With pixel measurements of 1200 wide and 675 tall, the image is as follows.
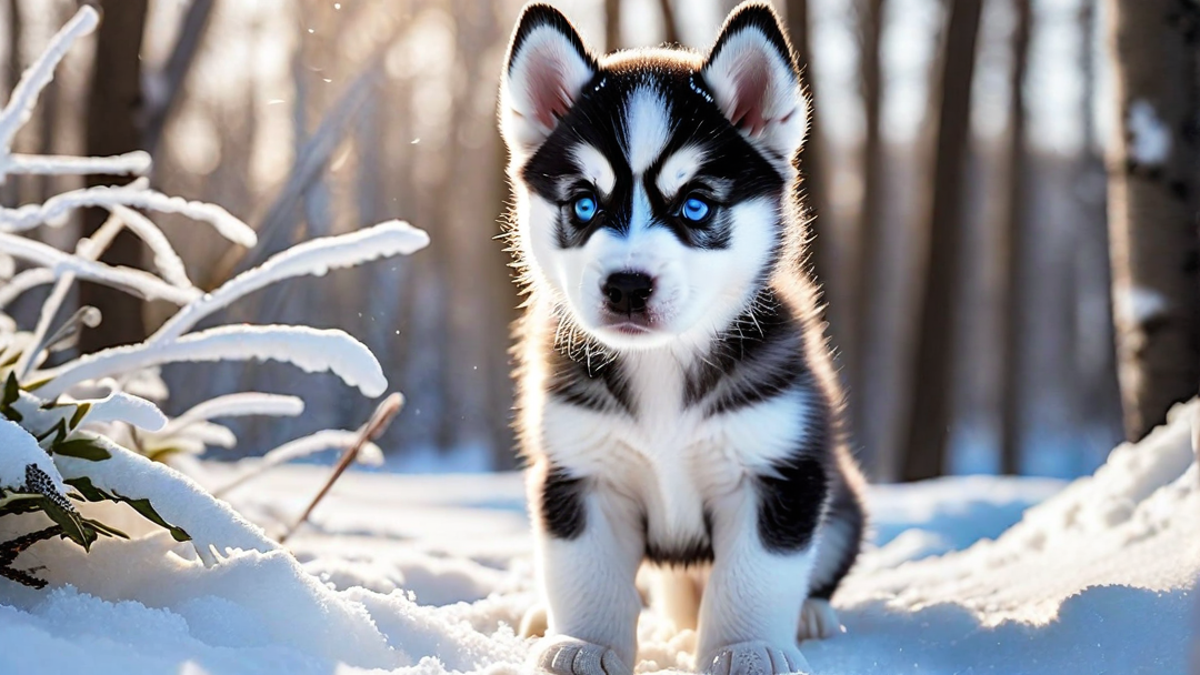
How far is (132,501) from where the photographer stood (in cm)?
179

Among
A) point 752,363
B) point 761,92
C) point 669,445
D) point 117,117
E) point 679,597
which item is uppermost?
point 761,92

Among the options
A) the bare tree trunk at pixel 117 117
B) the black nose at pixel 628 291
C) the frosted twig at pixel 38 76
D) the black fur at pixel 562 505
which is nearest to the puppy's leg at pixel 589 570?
the black fur at pixel 562 505

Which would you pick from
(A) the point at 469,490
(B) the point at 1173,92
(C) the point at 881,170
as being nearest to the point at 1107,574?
(B) the point at 1173,92

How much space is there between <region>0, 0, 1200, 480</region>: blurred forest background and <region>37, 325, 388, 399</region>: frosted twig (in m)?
1.14

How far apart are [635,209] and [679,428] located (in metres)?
0.47

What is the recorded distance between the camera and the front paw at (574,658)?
213 centimetres

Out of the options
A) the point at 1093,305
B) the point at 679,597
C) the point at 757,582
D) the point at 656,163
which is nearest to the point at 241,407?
the point at 679,597

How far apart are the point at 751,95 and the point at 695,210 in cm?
38

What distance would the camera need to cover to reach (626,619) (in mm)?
2350

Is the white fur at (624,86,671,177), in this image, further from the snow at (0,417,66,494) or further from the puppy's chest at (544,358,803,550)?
the snow at (0,417,66,494)

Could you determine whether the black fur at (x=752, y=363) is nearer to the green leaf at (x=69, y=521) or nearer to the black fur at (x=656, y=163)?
the black fur at (x=656, y=163)

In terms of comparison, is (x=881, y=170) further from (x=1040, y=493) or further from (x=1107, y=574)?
(x=1107, y=574)

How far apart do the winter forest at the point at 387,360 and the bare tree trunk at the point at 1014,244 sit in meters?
0.06

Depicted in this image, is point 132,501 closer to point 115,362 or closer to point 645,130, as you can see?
point 115,362
